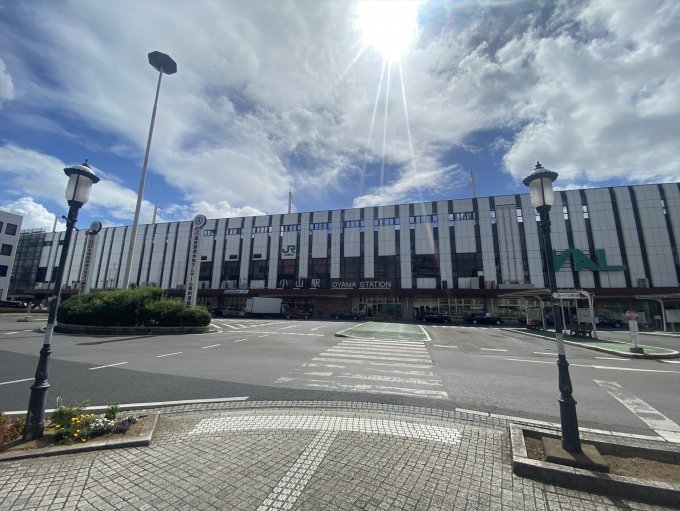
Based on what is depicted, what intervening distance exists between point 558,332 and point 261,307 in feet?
137

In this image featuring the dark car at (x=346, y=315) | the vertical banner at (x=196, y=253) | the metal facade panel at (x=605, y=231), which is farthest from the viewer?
the dark car at (x=346, y=315)

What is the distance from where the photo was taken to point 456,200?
45531 mm

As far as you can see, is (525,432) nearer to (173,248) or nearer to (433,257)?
(433,257)

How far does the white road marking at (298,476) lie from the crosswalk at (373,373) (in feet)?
10.1

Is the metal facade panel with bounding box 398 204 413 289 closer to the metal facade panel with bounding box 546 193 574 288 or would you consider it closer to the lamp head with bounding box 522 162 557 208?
the metal facade panel with bounding box 546 193 574 288

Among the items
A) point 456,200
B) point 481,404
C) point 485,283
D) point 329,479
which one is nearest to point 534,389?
point 481,404

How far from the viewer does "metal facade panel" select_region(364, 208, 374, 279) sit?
152ft

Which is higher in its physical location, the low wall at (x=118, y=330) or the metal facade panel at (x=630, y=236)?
the metal facade panel at (x=630, y=236)

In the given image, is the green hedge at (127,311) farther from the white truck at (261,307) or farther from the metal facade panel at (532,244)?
the metal facade panel at (532,244)

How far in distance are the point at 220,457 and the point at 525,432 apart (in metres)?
4.57

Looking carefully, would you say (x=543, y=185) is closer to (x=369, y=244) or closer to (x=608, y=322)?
(x=608, y=322)

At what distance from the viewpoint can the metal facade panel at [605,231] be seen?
125ft

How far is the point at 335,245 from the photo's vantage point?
48812 millimetres

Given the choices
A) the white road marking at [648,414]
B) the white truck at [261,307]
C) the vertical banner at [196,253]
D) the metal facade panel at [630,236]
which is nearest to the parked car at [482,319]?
the metal facade panel at [630,236]
